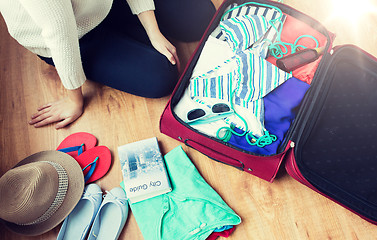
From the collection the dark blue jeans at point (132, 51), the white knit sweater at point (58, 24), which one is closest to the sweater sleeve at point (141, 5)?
the white knit sweater at point (58, 24)

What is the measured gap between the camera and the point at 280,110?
0.92 m

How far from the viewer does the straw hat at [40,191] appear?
2.56 feet

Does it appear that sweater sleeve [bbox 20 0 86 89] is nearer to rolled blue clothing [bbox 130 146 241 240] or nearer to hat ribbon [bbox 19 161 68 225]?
hat ribbon [bbox 19 161 68 225]

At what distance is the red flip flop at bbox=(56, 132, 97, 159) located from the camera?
100 centimetres

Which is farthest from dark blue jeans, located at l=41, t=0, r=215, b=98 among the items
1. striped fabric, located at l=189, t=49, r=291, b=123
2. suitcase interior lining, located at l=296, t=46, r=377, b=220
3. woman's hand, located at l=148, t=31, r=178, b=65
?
suitcase interior lining, located at l=296, t=46, r=377, b=220

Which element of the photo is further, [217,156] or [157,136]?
[157,136]

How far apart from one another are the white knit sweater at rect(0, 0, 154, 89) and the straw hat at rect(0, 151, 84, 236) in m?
0.24

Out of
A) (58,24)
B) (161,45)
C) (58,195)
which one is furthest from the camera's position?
(161,45)

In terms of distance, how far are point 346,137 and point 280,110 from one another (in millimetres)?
191

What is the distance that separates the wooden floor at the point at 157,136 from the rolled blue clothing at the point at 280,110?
4.9 inches

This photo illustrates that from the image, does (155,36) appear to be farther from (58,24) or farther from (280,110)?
(280,110)

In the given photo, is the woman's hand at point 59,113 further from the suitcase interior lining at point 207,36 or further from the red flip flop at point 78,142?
the suitcase interior lining at point 207,36

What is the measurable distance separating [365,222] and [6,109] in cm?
120

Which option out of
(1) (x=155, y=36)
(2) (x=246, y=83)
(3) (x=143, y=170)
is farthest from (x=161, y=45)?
(3) (x=143, y=170)
